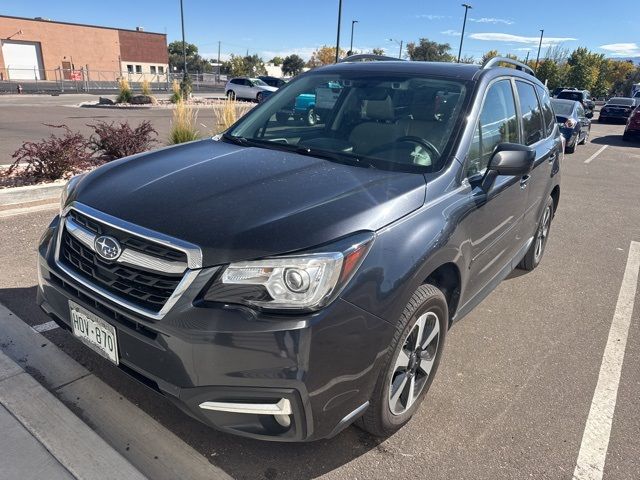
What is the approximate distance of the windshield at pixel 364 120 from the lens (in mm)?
2928

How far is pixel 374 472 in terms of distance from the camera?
2361 mm

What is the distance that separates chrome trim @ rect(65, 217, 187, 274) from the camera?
2.04 metres

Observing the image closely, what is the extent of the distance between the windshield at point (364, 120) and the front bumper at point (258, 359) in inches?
46.6

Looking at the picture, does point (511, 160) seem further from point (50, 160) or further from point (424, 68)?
point (50, 160)

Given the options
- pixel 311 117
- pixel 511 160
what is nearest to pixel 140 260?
pixel 311 117

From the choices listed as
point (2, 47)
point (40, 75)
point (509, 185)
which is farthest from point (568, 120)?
point (2, 47)

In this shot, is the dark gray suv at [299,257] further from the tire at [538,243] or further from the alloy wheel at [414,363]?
the tire at [538,243]

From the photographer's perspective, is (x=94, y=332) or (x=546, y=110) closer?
(x=94, y=332)

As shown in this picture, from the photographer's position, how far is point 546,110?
4.85m

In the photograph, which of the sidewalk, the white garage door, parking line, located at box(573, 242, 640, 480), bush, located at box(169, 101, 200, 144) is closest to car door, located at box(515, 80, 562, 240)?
parking line, located at box(573, 242, 640, 480)

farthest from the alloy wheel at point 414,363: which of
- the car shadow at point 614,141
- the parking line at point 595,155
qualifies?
the car shadow at point 614,141

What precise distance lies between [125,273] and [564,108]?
621 inches

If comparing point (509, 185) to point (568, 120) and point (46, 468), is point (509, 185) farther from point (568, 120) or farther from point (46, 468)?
point (568, 120)

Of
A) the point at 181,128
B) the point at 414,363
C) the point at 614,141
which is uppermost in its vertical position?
the point at 181,128
